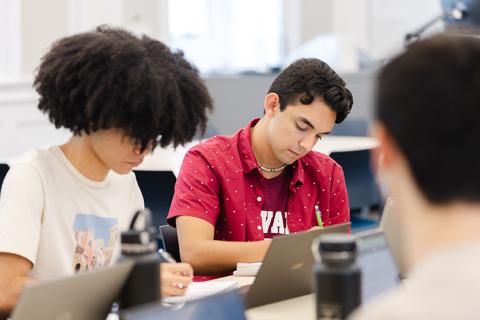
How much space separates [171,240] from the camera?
244cm

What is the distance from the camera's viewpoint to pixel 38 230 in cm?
182

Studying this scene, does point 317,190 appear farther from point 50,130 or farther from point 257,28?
point 257,28

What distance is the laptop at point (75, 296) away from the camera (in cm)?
136

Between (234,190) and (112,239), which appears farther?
(234,190)

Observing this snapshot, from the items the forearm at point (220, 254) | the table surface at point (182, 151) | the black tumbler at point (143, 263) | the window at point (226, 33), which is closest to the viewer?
the black tumbler at point (143, 263)

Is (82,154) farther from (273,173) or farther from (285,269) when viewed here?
(273,173)

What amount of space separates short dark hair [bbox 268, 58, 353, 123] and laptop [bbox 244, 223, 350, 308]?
59cm

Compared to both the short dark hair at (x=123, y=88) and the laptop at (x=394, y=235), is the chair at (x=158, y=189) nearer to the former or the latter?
the laptop at (x=394, y=235)

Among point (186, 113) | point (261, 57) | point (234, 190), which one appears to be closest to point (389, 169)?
point (186, 113)

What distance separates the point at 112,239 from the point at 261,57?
559cm

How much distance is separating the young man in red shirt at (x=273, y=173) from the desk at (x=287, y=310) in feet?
1.53

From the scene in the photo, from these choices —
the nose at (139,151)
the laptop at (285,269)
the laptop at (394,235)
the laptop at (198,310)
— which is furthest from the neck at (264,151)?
the laptop at (198,310)

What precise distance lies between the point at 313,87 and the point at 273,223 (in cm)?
39

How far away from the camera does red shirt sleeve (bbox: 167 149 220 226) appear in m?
2.39
